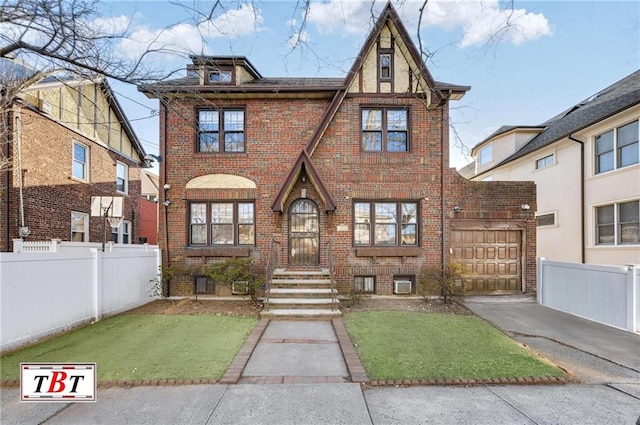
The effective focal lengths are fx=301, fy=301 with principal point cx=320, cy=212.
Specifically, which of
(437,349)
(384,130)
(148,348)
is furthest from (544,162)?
(148,348)

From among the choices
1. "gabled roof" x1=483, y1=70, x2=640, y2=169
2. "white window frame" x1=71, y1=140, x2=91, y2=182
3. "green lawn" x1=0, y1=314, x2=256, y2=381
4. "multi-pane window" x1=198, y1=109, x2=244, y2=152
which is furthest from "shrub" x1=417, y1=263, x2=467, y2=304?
"white window frame" x1=71, y1=140, x2=91, y2=182

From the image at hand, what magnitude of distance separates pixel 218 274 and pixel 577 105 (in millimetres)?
20529

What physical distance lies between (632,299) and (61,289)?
1185 cm

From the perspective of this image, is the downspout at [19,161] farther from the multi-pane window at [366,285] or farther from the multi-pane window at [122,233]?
the multi-pane window at [366,285]

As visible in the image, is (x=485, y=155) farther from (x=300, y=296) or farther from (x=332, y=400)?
(x=332, y=400)

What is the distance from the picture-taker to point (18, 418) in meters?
3.34

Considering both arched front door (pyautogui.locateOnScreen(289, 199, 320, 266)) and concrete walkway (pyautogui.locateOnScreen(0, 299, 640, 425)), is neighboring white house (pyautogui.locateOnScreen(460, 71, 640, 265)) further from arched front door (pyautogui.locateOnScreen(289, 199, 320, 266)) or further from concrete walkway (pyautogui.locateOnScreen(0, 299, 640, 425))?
arched front door (pyautogui.locateOnScreen(289, 199, 320, 266))

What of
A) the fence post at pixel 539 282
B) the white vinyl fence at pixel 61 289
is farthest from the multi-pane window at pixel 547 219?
the white vinyl fence at pixel 61 289

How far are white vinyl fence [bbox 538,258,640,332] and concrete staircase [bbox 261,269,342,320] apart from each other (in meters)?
6.13

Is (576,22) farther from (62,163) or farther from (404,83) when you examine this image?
(62,163)

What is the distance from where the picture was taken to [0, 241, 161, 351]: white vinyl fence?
5035mm

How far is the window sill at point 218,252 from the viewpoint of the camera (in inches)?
374

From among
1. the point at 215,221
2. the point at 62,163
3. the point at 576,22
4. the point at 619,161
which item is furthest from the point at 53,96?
the point at 619,161

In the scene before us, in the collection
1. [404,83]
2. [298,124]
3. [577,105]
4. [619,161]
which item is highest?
[577,105]
